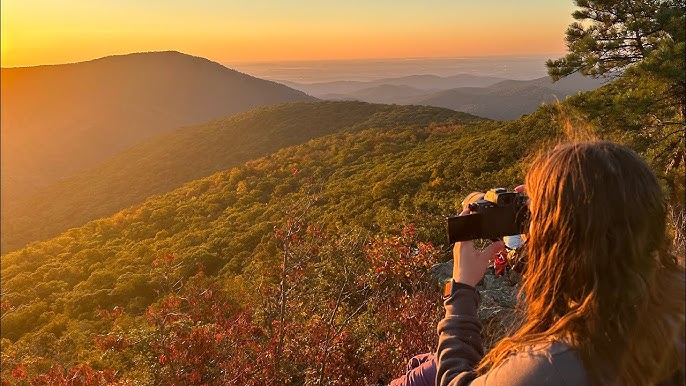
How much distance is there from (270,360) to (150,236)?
20178 millimetres

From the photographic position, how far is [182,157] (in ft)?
182

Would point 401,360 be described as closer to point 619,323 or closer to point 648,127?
point 619,323

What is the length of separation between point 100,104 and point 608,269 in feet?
426

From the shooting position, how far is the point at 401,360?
523 cm

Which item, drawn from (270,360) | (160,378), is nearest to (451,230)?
(270,360)

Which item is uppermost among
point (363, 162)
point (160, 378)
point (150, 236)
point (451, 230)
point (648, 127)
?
point (451, 230)

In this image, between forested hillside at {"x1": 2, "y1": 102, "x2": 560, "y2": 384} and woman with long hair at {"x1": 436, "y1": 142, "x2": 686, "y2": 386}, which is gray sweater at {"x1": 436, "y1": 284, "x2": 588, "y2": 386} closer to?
woman with long hair at {"x1": 436, "y1": 142, "x2": 686, "y2": 386}

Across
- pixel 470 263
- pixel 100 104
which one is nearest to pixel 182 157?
pixel 470 263

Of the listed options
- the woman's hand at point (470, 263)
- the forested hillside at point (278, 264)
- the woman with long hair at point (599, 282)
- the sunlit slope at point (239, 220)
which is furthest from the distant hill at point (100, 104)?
the woman with long hair at point (599, 282)

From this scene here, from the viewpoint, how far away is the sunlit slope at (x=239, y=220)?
14.5 m

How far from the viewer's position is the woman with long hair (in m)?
1.25

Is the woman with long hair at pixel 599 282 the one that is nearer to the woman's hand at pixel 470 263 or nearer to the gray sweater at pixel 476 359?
the gray sweater at pixel 476 359

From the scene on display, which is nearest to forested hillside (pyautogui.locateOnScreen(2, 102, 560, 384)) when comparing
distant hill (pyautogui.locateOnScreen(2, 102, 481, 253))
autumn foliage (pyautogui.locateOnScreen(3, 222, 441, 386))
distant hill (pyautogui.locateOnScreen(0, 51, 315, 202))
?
autumn foliage (pyautogui.locateOnScreen(3, 222, 441, 386))

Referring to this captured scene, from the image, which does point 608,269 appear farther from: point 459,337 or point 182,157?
point 182,157
